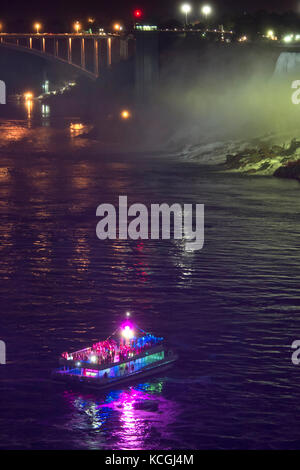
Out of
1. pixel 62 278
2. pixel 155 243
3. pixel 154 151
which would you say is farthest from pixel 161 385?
pixel 154 151

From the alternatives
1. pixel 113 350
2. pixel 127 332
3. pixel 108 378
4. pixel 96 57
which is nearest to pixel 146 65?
pixel 96 57

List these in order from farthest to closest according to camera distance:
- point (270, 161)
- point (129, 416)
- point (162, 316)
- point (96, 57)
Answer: point (96, 57)
point (270, 161)
point (162, 316)
point (129, 416)

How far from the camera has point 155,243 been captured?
1951 inches

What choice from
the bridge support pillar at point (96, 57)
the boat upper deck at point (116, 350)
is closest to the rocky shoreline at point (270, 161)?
the boat upper deck at point (116, 350)

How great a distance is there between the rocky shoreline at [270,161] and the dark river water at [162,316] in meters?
9.48

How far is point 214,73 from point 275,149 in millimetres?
50958

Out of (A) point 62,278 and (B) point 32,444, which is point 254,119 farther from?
(B) point 32,444

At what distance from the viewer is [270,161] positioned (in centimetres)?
8138

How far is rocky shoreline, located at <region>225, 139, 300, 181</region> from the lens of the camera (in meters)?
77.3

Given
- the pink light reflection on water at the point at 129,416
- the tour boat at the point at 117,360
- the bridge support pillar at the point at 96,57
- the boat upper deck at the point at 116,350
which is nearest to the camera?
the pink light reflection on water at the point at 129,416

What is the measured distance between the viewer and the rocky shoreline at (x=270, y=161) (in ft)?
254

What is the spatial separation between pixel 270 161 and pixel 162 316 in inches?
1910

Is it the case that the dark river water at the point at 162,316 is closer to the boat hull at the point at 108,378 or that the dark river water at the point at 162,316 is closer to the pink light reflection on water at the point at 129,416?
the pink light reflection on water at the point at 129,416

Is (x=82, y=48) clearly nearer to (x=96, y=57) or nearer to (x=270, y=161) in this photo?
(x=96, y=57)
